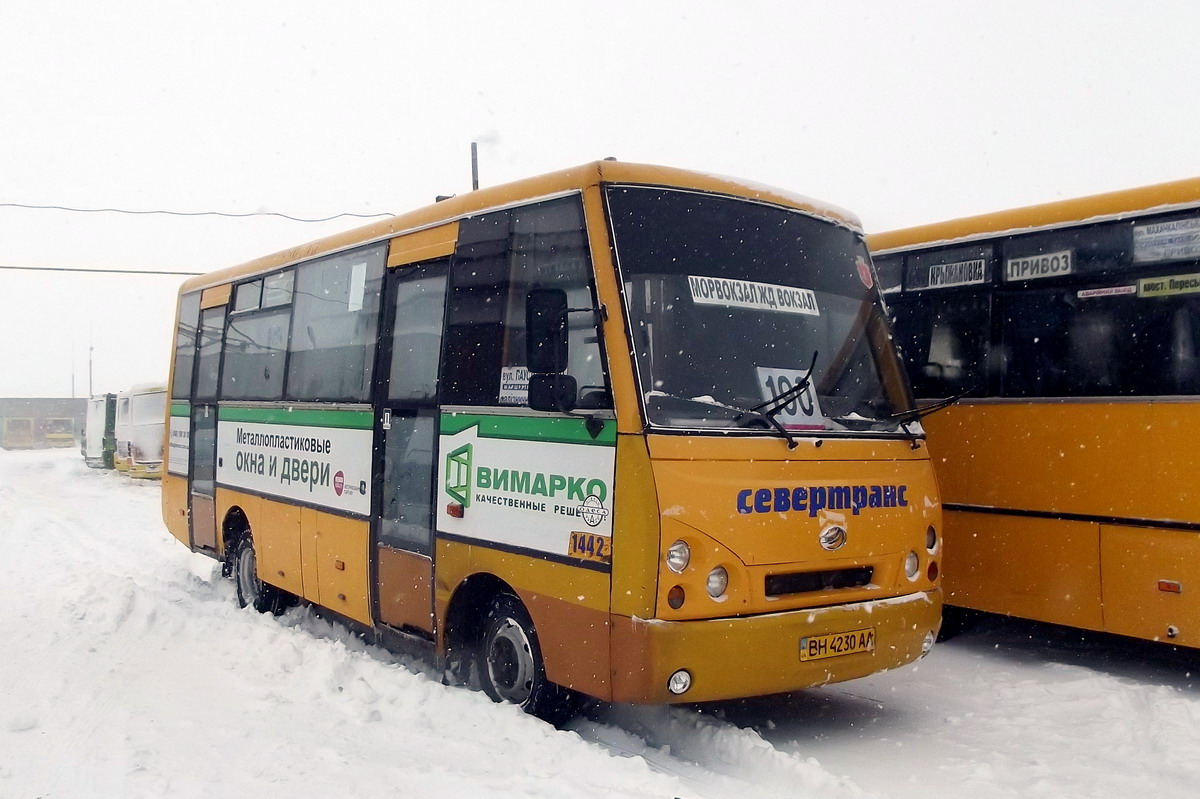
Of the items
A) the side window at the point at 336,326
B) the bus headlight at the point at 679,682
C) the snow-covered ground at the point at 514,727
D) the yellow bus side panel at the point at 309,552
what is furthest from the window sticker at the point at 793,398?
the yellow bus side panel at the point at 309,552

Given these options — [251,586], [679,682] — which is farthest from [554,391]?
[251,586]

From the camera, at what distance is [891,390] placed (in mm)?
6523

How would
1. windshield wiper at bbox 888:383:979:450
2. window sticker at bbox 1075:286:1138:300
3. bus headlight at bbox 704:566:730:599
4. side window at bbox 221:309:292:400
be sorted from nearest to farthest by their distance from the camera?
bus headlight at bbox 704:566:730:599, windshield wiper at bbox 888:383:979:450, window sticker at bbox 1075:286:1138:300, side window at bbox 221:309:292:400

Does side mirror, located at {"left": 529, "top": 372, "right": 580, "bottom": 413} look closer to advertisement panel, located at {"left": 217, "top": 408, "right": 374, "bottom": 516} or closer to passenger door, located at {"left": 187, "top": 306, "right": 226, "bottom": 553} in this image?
advertisement panel, located at {"left": 217, "top": 408, "right": 374, "bottom": 516}

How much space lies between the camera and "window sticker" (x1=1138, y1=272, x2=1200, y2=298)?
277 inches

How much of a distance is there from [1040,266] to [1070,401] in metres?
1.02

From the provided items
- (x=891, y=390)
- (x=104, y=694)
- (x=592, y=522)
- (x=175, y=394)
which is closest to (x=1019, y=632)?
(x=891, y=390)

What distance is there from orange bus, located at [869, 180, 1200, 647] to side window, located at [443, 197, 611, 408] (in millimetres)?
3277

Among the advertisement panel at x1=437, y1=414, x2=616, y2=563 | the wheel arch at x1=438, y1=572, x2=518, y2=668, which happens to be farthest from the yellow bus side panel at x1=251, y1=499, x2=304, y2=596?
the advertisement panel at x1=437, y1=414, x2=616, y2=563

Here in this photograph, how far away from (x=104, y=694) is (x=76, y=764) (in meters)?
1.48

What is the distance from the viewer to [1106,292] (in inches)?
297

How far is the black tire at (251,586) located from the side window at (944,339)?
6041mm

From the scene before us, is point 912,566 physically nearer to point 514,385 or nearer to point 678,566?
point 678,566

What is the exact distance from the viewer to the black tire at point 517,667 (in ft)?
19.8
